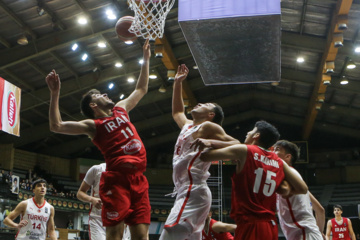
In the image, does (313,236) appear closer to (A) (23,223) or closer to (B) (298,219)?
(B) (298,219)

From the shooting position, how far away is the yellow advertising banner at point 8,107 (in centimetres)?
1046

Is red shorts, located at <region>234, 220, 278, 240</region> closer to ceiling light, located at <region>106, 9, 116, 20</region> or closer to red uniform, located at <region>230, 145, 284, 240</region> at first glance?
red uniform, located at <region>230, 145, 284, 240</region>

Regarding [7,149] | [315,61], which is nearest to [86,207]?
[7,149]

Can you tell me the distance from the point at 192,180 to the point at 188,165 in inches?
6.2

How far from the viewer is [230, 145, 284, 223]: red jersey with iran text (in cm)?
372

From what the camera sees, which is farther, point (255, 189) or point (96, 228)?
point (96, 228)

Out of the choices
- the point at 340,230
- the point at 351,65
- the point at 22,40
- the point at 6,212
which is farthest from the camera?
the point at 351,65

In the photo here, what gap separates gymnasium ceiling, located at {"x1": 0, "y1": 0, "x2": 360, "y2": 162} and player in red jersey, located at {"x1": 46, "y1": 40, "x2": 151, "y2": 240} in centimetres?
1147

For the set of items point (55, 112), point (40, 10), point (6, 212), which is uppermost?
point (40, 10)

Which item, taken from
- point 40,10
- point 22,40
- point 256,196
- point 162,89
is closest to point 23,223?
point 256,196

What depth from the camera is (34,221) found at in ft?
25.3

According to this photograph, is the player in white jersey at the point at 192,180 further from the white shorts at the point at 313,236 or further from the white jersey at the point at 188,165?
the white shorts at the point at 313,236

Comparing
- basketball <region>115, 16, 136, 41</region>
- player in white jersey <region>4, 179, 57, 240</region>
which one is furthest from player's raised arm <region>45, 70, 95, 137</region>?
player in white jersey <region>4, 179, 57, 240</region>

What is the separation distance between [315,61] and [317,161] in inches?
462
